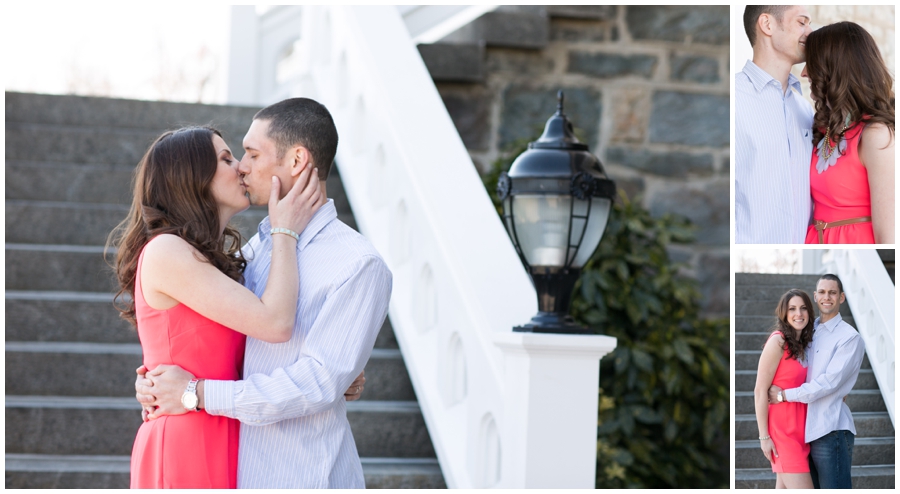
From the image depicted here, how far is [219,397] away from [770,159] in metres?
1.09

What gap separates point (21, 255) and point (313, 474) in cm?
203

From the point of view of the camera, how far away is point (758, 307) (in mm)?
1502

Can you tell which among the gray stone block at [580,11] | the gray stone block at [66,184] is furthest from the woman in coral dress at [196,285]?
the gray stone block at [580,11]

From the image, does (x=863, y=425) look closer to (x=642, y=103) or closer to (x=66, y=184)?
(x=66, y=184)

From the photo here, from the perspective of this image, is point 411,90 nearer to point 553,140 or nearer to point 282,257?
point 553,140

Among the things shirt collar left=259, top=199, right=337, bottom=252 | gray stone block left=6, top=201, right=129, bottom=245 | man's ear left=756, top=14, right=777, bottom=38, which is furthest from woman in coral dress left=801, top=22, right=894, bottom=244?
gray stone block left=6, top=201, right=129, bottom=245

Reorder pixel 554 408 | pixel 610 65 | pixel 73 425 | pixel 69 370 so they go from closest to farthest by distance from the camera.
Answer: pixel 554 408
pixel 73 425
pixel 69 370
pixel 610 65

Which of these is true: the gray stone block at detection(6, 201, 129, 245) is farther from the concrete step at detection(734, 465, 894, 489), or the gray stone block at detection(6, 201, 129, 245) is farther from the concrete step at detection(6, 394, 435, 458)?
the concrete step at detection(734, 465, 894, 489)

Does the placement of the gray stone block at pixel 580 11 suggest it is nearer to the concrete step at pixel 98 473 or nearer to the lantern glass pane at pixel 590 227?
the lantern glass pane at pixel 590 227

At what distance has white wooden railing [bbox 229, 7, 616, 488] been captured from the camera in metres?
2.25

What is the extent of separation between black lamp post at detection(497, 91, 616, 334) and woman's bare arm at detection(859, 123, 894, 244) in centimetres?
90

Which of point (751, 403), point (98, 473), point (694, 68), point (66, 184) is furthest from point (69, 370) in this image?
point (694, 68)

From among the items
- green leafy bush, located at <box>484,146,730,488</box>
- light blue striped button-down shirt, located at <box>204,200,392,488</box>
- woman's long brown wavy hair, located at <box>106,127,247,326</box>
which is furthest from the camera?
green leafy bush, located at <box>484,146,730,488</box>

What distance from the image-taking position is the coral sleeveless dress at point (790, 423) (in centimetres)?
144
